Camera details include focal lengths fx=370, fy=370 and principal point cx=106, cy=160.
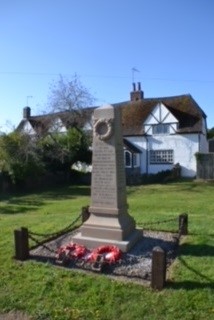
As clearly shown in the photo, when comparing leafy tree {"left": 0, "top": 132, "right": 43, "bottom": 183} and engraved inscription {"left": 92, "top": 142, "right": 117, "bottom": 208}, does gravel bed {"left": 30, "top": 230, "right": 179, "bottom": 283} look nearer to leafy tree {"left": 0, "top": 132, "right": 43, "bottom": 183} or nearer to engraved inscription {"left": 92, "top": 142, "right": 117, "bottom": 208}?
engraved inscription {"left": 92, "top": 142, "right": 117, "bottom": 208}

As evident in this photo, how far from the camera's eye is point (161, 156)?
113ft

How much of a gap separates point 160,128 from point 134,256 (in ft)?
90.2

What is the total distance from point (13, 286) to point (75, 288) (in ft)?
3.74

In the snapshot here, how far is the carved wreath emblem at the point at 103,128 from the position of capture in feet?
27.9

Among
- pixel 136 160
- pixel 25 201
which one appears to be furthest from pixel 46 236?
pixel 136 160

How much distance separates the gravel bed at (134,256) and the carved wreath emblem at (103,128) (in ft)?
8.59

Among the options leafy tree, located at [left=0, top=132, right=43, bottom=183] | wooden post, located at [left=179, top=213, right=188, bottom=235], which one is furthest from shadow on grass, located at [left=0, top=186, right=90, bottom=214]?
wooden post, located at [left=179, top=213, right=188, bottom=235]

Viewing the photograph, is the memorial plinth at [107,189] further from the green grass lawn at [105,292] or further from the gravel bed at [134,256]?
the green grass lawn at [105,292]

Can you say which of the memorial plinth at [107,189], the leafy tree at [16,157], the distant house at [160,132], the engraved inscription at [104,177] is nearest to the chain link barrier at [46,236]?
the memorial plinth at [107,189]

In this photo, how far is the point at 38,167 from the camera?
88.8 feet

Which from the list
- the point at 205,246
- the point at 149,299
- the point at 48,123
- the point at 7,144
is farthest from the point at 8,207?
the point at 48,123

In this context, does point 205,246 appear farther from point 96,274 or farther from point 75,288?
point 75,288

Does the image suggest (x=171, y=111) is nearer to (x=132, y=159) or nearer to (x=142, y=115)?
(x=142, y=115)

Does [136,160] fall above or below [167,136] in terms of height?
below
